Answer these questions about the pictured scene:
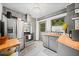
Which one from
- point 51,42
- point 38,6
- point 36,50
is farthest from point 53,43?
point 38,6

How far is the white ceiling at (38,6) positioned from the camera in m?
1.32

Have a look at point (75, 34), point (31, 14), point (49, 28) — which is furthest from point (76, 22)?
point (31, 14)

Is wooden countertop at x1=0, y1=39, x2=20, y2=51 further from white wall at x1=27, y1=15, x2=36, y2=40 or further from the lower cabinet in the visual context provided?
the lower cabinet

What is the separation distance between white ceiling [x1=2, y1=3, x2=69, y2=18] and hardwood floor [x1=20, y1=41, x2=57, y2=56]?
1.29 ft

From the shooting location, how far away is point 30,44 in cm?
137

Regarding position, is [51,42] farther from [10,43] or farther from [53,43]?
[10,43]

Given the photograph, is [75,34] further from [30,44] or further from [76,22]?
[30,44]

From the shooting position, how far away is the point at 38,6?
1.38 m

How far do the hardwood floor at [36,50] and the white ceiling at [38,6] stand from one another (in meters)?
0.39

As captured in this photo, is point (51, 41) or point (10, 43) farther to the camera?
point (51, 41)

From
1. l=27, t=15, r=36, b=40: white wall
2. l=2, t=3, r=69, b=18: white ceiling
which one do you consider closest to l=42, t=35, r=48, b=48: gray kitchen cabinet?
l=27, t=15, r=36, b=40: white wall

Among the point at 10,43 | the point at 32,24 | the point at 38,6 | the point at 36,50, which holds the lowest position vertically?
the point at 36,50

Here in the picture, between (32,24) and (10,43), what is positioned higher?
(32,24)

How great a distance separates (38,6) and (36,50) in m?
0.59
